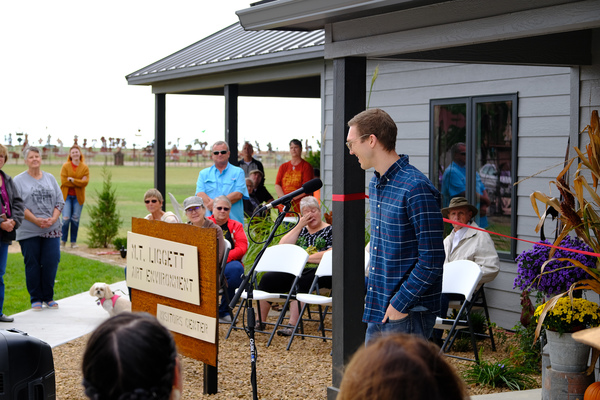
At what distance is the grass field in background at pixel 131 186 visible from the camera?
25864mm

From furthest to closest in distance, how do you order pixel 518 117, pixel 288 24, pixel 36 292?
pixel 36 292
pixel 518 117
pixel 288 24

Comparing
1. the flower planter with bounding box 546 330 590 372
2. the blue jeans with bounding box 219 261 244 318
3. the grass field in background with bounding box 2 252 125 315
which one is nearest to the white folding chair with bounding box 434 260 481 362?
the flower planter with bounding box 546 330 590 372

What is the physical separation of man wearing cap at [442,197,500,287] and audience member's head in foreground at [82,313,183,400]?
5.34m

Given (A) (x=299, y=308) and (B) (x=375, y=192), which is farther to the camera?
(A) (x=299, y=308)

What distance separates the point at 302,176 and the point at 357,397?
9.37 m

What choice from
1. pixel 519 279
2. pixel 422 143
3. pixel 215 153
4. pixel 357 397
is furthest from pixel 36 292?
pixel 357 397

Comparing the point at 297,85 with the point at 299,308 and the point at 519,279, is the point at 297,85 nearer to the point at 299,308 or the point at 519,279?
the point at 299,308

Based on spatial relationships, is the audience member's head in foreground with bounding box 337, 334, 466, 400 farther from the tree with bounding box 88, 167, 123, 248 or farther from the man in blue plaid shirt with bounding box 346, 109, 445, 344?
the tree with bounding box 88, 167, 123, 248

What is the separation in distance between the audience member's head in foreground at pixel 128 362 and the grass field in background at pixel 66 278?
7859mm

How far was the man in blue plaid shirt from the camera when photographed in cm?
348

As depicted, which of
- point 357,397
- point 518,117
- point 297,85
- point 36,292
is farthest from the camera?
point 297,85

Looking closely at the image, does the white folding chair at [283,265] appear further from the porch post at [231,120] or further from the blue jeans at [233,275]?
the porch post at [231,120]

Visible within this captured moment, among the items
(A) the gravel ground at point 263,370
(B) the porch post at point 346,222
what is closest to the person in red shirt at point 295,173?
(A) the gravel ground at point 263,370

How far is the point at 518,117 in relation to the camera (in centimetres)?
725
